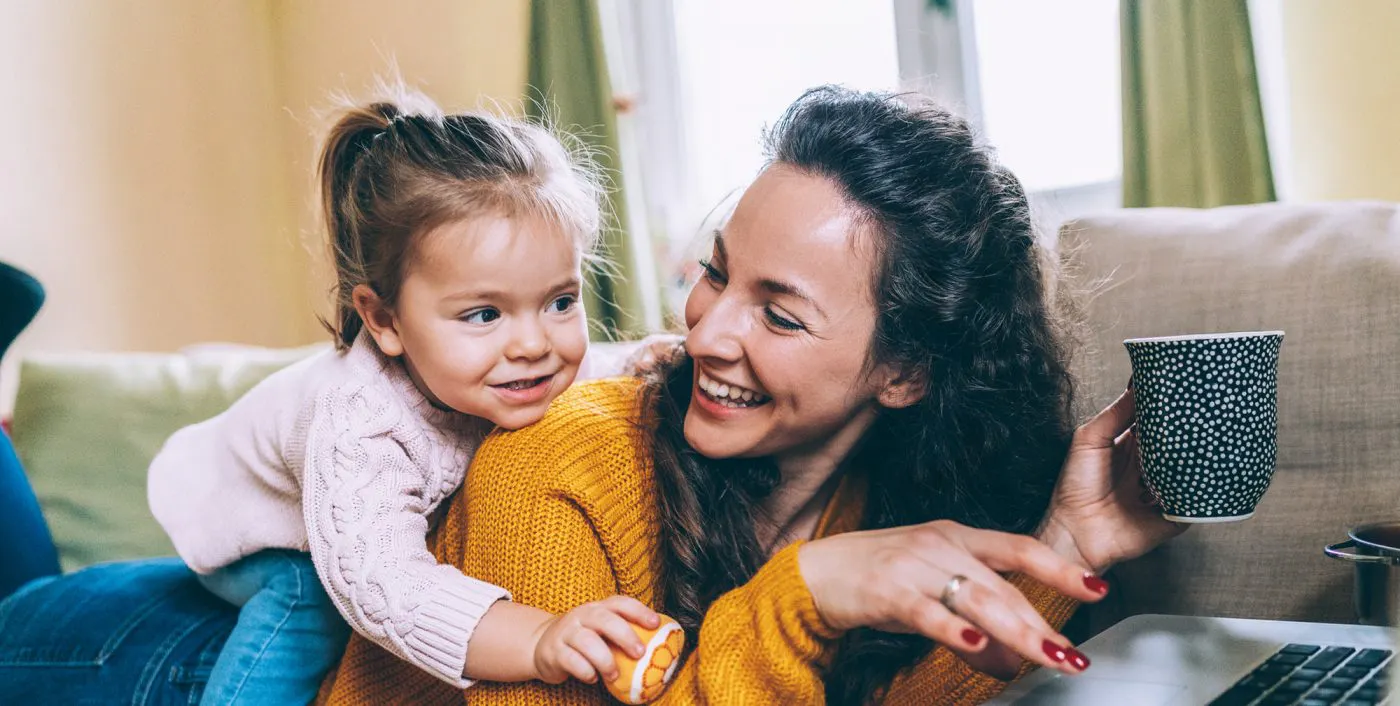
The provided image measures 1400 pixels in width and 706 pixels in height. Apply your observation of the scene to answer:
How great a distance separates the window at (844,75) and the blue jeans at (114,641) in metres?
1.62

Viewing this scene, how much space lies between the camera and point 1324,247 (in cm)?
137

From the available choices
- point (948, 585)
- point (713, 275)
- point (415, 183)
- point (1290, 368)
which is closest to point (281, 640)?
point (415, 183)

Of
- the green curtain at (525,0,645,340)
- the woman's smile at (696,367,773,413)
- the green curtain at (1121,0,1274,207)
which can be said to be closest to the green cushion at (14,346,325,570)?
the woman's smile at (696,367,773,413)

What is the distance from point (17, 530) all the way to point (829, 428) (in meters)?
1.41

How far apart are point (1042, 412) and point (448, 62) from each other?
3.42 meters

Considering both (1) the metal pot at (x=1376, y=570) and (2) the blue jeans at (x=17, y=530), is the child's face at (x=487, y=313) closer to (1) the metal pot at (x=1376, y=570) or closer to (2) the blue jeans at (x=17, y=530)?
(1) the metal pot at (x=1376, y=570)

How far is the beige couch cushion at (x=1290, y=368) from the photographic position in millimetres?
1292

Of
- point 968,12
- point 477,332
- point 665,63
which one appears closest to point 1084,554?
point 477,332

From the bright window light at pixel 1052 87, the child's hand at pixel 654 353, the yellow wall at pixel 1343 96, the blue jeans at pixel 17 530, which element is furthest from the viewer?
the bright window light at pixel 1052 87

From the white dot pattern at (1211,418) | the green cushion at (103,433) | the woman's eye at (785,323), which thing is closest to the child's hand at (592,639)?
the woman's eye at (785,323)

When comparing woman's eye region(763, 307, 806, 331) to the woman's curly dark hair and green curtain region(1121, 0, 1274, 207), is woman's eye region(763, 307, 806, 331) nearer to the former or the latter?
the woman's curly dark hair

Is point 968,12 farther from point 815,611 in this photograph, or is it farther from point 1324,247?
point 815,611

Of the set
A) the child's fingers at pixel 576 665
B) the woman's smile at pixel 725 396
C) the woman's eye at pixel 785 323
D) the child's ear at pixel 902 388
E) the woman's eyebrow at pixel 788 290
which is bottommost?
the child's fingers at pixel 576 665

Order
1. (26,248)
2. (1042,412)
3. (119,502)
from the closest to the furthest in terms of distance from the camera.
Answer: (1042,412) < (119,502) < (26,248)
